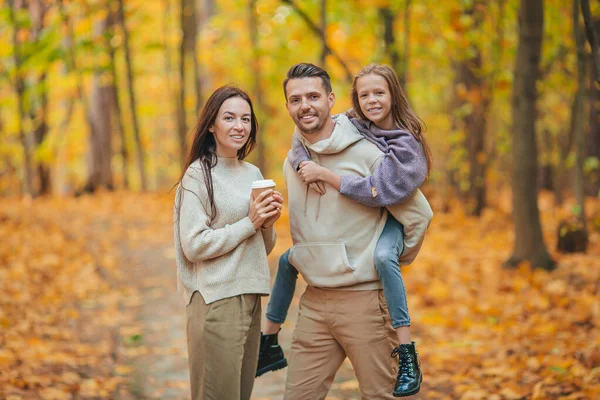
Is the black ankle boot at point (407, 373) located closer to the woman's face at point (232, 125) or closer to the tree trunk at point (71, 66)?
the woman's face at point (232, 125)

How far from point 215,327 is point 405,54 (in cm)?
893

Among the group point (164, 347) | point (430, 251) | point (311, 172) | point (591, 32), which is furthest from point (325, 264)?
point (430, 251)

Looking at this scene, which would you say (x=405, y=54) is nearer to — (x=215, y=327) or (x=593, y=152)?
(x=593, y=152)

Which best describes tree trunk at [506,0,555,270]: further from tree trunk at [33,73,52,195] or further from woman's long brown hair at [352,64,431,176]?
tree trunk at [33,73,52,195]

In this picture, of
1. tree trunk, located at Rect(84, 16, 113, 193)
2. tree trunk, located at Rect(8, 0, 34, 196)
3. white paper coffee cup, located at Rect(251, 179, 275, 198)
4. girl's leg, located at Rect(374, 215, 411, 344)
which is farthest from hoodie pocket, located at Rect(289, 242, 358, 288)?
tree trunk, located at Rect(84, 16, 113, 193)

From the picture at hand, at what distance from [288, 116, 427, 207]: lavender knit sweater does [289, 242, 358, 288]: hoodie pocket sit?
0.94ft

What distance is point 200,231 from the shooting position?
3053mm

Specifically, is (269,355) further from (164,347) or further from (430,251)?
(430,251)

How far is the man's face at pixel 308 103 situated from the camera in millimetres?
3154

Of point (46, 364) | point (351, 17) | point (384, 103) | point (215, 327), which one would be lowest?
point (46, 364)

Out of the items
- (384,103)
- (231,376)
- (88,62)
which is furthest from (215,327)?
(88,62)

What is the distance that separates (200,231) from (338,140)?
797mm

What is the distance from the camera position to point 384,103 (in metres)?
3.19

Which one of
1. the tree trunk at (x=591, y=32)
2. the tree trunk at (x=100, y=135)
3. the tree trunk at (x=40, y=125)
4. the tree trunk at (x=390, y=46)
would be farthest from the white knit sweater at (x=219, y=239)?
the tree trunk at (x=100, y=135)
